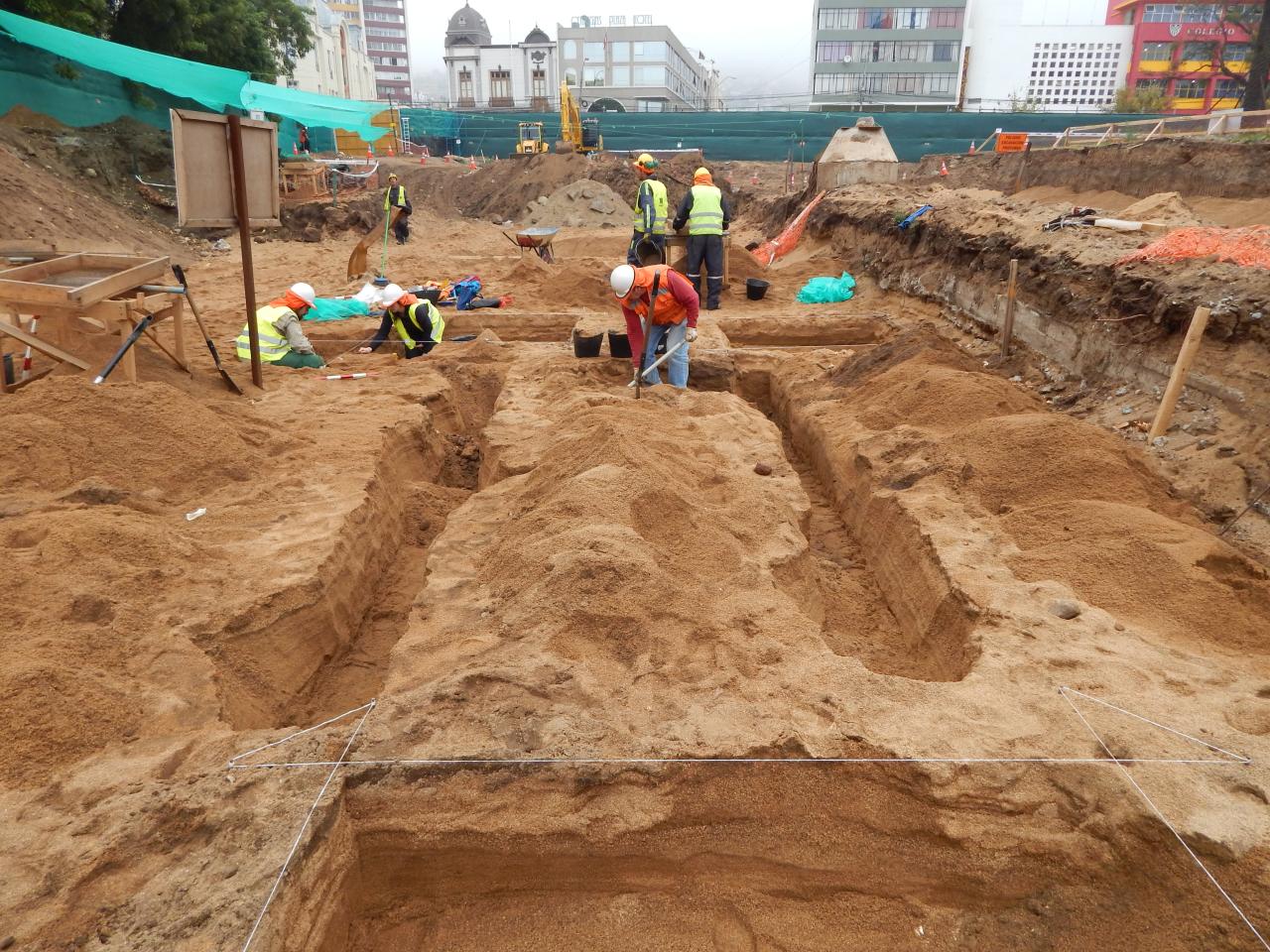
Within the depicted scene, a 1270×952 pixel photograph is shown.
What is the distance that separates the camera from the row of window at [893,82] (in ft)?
181

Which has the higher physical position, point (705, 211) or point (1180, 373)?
point (705, 211)

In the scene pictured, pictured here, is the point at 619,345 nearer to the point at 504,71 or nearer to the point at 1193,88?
the point at 1193,88

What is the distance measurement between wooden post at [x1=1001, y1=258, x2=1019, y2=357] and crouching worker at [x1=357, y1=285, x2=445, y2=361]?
573 centimetres

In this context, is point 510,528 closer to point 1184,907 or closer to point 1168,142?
point 1184,907

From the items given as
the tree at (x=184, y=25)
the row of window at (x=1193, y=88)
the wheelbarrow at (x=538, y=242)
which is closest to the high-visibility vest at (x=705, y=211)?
the wheelbarrow at (x=538, y=242)

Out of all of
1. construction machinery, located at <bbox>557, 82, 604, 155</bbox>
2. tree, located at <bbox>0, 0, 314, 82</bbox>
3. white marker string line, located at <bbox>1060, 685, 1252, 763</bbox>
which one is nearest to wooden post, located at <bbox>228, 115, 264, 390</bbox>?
white marker string line, located at <bbox>1060, 685, 1252, 763</bbox>

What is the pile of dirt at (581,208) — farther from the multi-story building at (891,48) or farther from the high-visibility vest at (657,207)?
the multi-story building at (891,48)

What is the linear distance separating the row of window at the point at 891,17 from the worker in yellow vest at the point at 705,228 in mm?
53171

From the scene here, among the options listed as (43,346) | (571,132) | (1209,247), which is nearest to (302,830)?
(43,346)

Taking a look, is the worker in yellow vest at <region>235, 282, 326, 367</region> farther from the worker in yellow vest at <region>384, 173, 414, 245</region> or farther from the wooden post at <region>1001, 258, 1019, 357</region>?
the wooden post at <region>1001, 258, 1019, 357</region>

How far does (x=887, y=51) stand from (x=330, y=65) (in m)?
36.1

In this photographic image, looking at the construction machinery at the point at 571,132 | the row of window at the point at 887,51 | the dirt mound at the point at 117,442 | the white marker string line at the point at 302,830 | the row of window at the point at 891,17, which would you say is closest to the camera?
the white marker string line at the point at 302,830

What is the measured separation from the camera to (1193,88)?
47.3 meters

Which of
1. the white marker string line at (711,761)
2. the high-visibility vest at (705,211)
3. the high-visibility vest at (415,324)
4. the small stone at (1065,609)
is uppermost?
the high-visibility vest at (705,211)
